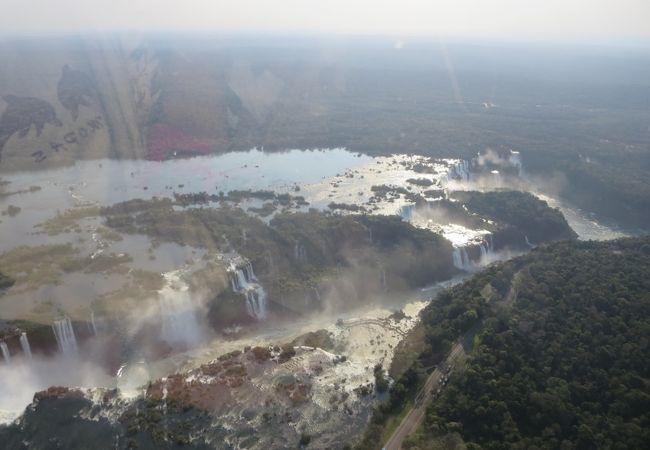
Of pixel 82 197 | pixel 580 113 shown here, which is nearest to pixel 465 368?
pixel 82 197

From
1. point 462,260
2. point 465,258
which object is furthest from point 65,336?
point 465,258

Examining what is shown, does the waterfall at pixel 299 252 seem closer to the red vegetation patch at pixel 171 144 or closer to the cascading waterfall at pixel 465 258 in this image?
the cascading waterfall at pixel 465 258

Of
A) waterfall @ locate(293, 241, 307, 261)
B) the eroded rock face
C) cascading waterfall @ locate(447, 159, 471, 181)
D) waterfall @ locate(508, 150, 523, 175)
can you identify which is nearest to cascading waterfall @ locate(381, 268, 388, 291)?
waterfall @ locate(293, 241, 307, 261)

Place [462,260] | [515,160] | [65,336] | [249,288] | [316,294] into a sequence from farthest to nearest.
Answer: [515,160] < [462,260] < [316,294] < [249,288] < [65,336]

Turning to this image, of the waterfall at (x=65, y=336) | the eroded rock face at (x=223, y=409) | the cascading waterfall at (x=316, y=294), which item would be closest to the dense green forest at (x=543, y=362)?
the eroded rock face at (x=223, y=409)

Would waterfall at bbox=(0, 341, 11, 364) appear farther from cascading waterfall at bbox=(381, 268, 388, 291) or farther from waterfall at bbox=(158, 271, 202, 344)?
cascading waterfall at bbox=(381, 268, 388, 291)

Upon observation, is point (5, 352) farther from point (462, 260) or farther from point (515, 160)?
point (515, 160)
